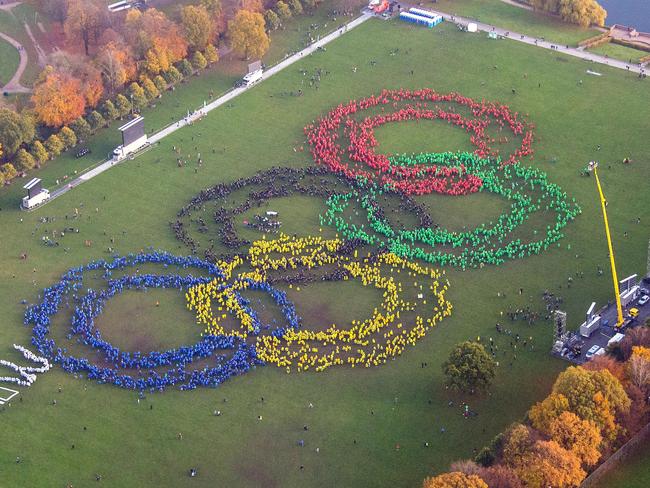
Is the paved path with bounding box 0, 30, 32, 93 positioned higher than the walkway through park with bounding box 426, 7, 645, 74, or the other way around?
the walkway through park with bounding box 426, 7, 645, 74

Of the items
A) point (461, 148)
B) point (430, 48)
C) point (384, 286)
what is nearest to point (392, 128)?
point (461, 148)

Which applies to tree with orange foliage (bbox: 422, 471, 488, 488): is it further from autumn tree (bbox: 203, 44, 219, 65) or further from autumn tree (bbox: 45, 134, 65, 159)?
autumn tree (bbox: 203, 44, 219, 65)

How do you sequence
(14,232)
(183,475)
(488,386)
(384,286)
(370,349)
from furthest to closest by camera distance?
(14,232), (384,286), (370,349), (488,386), (183,475)

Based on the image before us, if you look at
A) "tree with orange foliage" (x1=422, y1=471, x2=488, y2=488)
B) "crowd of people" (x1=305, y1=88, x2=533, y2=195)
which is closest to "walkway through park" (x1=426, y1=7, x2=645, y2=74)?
"crowd of people" (x1=305, y1=88, x2=533, y2=195)

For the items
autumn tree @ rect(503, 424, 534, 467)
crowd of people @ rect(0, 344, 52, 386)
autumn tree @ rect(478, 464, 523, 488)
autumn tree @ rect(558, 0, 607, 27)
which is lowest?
crowd of people @ rect(0, 344, 52, 386)

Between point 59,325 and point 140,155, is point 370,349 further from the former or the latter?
point 140,155

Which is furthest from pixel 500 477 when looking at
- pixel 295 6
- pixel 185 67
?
pixel 295 6

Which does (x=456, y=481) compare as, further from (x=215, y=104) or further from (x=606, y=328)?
(x=215, y=104)
